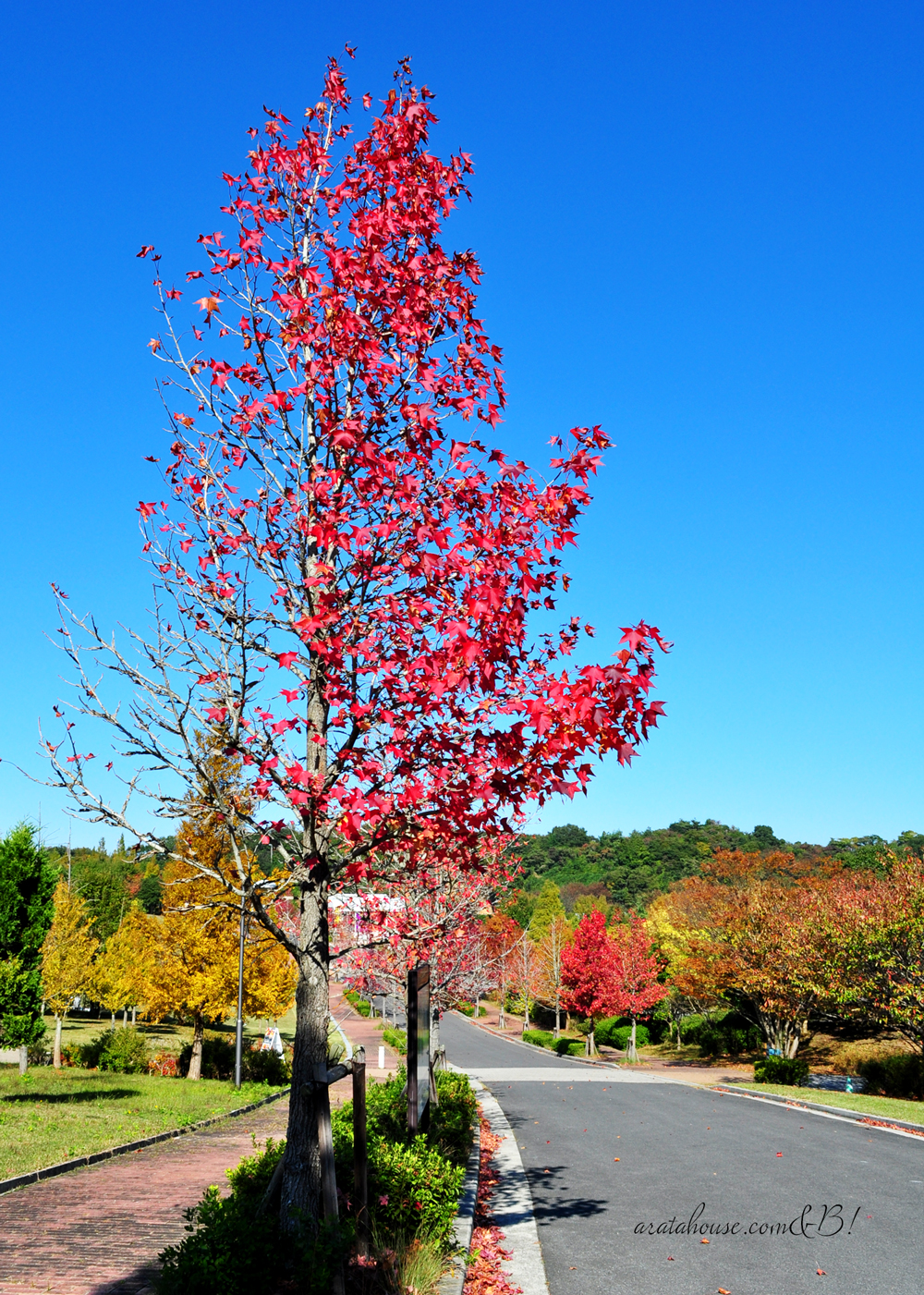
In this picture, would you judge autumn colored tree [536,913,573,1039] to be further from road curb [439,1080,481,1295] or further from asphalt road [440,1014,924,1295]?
road curb [439,1080,481,1295]

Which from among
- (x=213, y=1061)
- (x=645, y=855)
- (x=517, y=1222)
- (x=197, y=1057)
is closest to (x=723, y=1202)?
(x=517, y=1222)

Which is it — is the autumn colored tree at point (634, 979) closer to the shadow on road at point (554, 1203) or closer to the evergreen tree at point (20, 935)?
the evergreen tree at point (20, 935)

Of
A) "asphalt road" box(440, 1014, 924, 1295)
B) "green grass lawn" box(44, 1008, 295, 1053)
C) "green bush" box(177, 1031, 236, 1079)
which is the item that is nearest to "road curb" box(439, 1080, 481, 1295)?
"asphalt road" box(440, 1014, 924, 1295)

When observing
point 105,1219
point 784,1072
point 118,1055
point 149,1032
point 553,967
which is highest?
point 105,1219

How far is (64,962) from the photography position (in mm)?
32250

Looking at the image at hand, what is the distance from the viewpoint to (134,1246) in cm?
821

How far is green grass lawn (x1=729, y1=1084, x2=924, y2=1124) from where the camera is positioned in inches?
697

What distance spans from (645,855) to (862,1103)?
307ft

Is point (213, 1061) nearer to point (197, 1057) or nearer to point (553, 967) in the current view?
point (197, 1057)

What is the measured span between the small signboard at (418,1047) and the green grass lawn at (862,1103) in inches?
476

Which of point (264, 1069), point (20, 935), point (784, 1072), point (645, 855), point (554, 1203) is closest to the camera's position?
point (554, 1203)

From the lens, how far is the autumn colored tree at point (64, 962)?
3166cm

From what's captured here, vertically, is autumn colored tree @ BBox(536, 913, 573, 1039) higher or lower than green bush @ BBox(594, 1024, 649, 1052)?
higher

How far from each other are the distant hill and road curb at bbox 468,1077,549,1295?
63.5 meters
